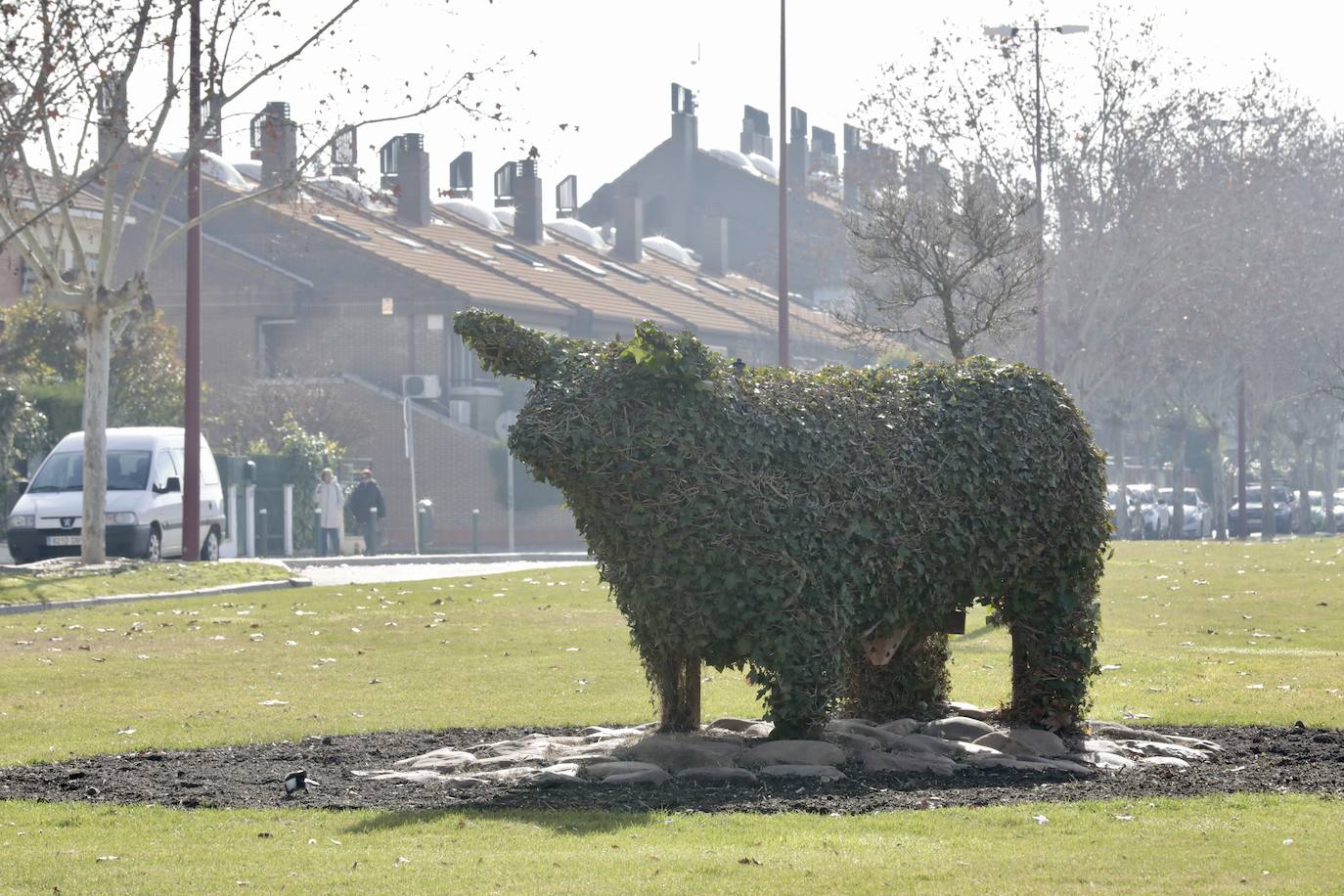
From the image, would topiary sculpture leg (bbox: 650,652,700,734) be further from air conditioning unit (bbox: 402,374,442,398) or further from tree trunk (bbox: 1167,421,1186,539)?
tree trunk (bbox: 1167,421,1186,539)

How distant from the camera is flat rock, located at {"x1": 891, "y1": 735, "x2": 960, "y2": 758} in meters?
10.7

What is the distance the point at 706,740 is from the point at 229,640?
8524 millimetres

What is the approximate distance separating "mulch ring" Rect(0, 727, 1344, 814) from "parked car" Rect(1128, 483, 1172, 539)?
171 ft

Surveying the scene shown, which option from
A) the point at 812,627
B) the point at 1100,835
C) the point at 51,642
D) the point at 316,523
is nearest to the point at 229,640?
the point at 51,642

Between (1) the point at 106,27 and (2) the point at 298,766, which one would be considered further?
(1) the point at 106,27

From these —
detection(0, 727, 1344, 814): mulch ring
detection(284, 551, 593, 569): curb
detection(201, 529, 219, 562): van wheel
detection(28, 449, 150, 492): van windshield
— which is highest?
detection(28, 449, 150, 492): van windshield

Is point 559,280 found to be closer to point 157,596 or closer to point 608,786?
point 157,596

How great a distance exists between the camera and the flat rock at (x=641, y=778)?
383 inches

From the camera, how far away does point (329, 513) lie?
39406mm

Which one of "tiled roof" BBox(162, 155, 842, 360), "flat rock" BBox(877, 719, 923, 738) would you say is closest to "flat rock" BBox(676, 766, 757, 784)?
"flat rock" BBox(877, 719, 923, 738)

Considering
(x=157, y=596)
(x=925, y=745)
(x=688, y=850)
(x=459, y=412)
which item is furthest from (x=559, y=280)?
(x=688, y=850)

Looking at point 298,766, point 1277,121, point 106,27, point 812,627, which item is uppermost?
point 1277,121

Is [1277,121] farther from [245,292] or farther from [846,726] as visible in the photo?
[846,726]

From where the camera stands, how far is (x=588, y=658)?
16625mm
